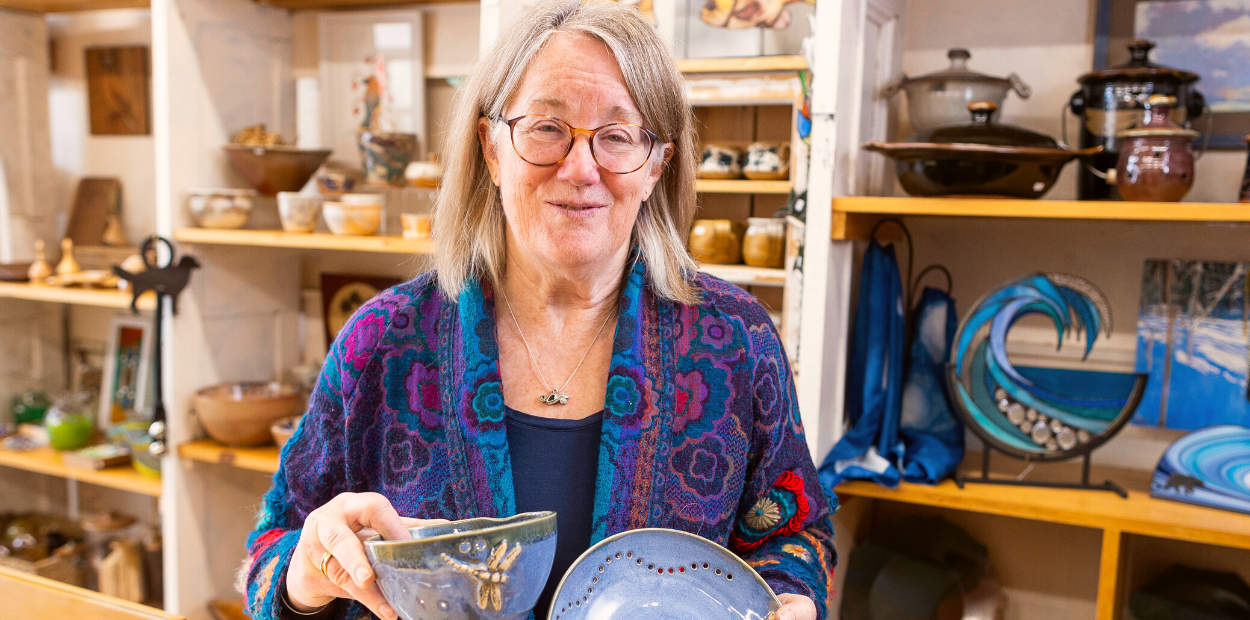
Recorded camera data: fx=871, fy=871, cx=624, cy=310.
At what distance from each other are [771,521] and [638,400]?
247 millimetres

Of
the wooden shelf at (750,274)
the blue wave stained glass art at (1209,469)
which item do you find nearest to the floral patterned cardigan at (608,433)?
the wooden shelf at (750,274)

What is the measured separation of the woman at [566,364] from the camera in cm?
99

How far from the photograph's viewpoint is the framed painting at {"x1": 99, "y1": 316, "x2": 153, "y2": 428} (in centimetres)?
259

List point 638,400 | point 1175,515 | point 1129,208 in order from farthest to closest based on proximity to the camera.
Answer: point 1175,515
point 1129,208
point 638,400

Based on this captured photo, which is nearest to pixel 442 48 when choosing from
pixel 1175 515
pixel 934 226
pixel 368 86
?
pixel 368 86

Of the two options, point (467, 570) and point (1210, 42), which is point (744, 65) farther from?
point (467, 570)

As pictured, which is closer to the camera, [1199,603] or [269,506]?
[269,506]

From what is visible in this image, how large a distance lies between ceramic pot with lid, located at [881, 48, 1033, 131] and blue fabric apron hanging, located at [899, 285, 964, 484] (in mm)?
334

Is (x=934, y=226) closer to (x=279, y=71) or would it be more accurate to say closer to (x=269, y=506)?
(x=269, y=506)

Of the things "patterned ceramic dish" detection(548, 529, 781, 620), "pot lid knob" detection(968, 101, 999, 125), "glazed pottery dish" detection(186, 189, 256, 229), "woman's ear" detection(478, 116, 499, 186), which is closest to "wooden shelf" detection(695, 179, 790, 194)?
"pot lid knob" detection(968, 101, 999, 125)

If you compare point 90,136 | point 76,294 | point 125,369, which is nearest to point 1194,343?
point 76,294

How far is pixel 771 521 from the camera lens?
3.67 ft

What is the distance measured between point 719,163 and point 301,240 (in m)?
0.98

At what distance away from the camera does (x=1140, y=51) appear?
1.56 meters
